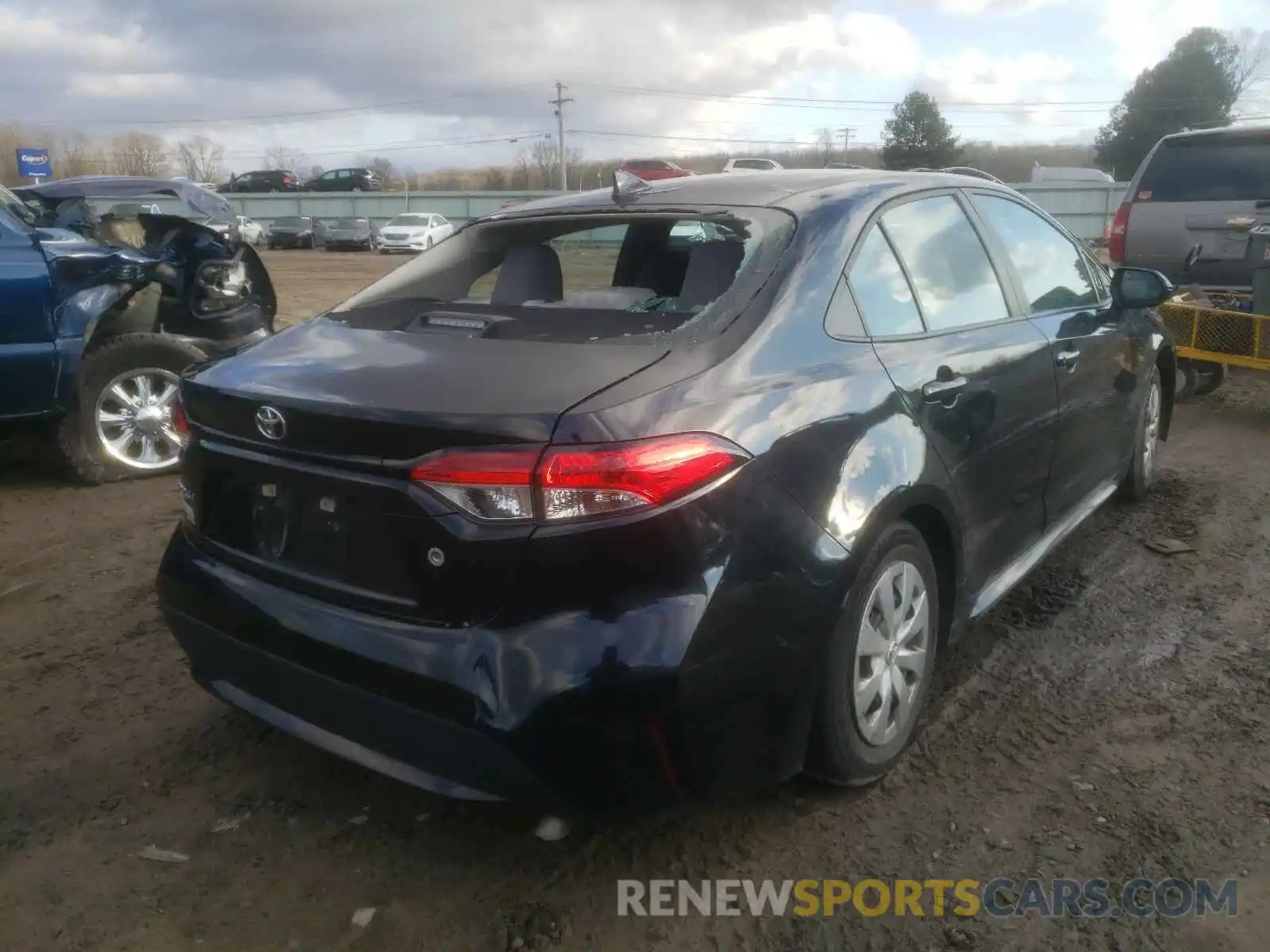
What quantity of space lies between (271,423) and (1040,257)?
288 centimetres

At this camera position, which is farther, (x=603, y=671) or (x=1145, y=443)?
(x=1145, y=443)

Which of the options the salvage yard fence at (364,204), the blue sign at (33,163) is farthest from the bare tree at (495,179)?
the blue sign at (33,163)

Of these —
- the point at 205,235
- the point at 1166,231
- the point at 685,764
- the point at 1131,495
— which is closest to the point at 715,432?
the point at 685,764

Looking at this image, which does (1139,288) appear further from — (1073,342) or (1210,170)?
(1210,170)

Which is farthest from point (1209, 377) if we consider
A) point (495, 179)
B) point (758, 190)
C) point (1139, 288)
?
point (495, 179)

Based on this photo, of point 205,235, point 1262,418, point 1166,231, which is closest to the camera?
point 205,235

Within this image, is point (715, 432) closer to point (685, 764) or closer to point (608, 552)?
point (608, 552)

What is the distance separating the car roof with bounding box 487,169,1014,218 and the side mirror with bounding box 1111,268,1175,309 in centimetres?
108

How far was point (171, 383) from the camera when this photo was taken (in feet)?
19.6

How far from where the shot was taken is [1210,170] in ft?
26.4

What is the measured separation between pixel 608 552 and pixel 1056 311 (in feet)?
8.01

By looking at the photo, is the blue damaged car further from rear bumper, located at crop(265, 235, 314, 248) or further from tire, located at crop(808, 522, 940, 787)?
rear bumper, located at crop(265, 235, 314, 248)

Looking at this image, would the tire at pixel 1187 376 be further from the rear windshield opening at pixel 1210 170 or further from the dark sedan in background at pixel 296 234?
the dark sedan in background at pixel 296 234

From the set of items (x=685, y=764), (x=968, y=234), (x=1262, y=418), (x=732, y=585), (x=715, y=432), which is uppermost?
(x=968, y=234)
